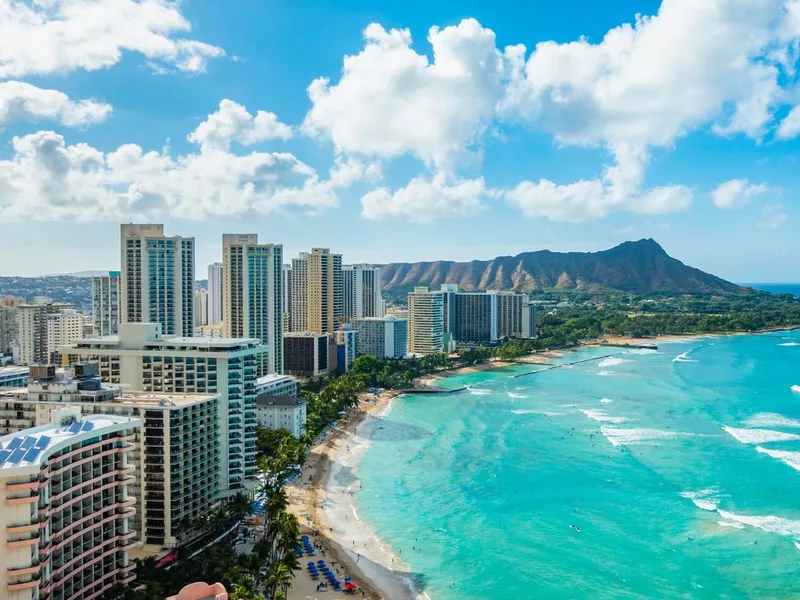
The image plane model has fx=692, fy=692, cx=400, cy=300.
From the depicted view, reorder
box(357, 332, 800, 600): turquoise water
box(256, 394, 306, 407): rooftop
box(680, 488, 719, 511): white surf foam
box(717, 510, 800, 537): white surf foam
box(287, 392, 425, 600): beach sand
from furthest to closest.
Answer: box(256, 394, 306, 407): rooftop
box(680, 488, 719, 511): white surf foam
box(717, 510, 800, 537): white surf foam
box(357, 332, 800, 600): turquoise water
box(287, 392, 425, 600): beach sand

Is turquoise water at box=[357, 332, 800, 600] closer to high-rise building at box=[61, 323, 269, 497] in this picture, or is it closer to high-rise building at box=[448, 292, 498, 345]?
high-rise building at box=[61, 323, 269, 497]

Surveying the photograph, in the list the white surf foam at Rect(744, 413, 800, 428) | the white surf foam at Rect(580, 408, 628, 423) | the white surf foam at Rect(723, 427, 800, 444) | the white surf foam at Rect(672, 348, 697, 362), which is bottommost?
the white surf foam at Rect(723, 427, 800, 444)

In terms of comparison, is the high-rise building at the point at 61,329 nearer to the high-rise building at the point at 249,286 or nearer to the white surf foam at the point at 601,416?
the high-rise building at the point at 249,286

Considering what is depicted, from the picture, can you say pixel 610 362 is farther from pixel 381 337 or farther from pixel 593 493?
pixel 593 493

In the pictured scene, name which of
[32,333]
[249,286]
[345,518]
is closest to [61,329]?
[32,333]

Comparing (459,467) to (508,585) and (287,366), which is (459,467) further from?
(287,366)

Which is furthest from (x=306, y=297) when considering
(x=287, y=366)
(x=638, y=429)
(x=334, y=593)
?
(x=334, y=593)

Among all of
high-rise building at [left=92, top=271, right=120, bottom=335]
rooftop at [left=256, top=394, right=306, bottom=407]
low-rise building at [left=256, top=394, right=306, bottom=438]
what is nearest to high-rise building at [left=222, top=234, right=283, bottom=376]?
high-rise building at [left=92, top=271, right=120, bottom=335]
